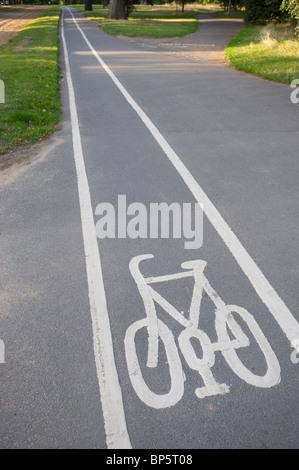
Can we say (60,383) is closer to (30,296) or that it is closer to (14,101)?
(30,296)

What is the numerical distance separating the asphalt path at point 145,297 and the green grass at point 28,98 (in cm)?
83

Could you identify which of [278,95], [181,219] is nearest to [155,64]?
[278,95]

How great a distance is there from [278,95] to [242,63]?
5683 millimetres

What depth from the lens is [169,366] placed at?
3033 mm

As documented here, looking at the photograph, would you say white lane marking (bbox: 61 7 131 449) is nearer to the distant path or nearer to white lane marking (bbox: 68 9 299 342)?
white lane marking (bbox: 68 9 299 342)

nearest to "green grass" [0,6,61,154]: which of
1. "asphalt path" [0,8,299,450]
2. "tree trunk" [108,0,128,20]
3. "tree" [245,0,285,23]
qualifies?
"asphalt path" [0,8,299,450]

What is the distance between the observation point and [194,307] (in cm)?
360

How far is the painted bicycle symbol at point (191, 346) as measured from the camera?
286 centimetres

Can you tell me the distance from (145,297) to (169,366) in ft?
2.80

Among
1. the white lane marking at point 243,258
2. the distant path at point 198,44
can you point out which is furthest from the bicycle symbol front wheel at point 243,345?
the distant path at point 198,44

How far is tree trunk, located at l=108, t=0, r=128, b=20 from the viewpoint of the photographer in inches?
1658

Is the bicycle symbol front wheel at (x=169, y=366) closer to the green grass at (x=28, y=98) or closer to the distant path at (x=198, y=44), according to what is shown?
the green grass at (x=28, y=98)

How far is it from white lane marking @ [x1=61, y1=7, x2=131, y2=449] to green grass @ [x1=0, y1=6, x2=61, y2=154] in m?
3.54

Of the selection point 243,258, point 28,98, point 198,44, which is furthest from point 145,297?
point 198,44
